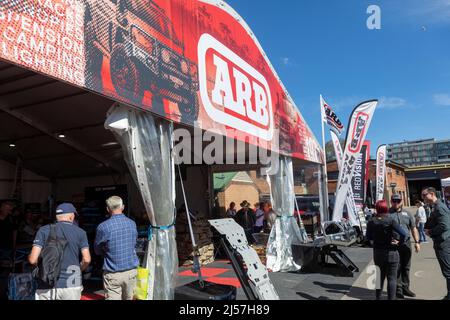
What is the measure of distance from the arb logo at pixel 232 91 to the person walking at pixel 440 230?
371 cm

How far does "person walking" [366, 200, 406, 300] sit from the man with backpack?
3.87 metres

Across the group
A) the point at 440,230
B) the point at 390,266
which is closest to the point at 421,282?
the point at 440,230

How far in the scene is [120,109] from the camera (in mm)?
4570

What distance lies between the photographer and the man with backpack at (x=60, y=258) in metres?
3.35

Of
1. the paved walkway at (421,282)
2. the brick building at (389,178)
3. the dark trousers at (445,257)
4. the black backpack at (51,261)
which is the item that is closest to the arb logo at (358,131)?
the paved walkway at (421,282)

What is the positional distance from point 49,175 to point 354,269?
10698 millimetres

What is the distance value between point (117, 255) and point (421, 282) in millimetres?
5765

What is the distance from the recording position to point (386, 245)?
483 centimetres

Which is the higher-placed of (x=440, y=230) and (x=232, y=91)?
(x=232, y=91)

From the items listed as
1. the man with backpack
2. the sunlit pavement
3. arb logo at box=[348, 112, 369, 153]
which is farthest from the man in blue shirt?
arb logo at box=[348, 112, 369, 153]

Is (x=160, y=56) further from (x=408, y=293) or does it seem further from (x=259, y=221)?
(x=259, y=221)

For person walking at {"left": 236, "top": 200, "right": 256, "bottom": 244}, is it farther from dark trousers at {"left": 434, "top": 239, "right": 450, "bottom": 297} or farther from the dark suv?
dark trousers at {"left": 434, "top": 239, "right": 450, "bottom": 297}

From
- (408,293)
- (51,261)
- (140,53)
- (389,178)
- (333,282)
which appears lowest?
(333,282)

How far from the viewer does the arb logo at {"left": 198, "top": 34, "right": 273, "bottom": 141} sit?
630cm
